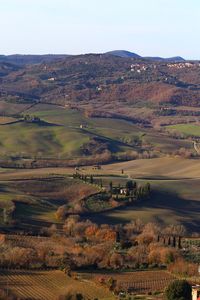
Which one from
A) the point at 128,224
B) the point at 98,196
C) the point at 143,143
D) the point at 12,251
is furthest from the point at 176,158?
the point at 12,251

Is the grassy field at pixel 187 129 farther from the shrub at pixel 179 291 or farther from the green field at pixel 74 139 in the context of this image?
the shrub at pixel 179 291

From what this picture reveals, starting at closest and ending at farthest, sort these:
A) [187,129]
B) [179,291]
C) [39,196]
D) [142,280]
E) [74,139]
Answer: [179,291], [142,280], [39,196], [74,139], [187,129]

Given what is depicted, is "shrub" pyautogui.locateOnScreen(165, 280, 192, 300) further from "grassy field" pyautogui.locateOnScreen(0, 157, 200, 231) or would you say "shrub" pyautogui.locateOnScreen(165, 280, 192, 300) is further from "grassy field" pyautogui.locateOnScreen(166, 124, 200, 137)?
"grassy field" pyautogui.locateOnScreen(166, 124, 200, 137)

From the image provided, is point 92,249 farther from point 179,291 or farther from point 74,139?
point 74,139

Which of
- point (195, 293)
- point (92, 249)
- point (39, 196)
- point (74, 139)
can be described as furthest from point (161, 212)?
point (74, 139)

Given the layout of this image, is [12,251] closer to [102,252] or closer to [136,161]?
[102,252]

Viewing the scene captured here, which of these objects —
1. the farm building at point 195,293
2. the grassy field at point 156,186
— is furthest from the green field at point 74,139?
the farm building at point 195,293

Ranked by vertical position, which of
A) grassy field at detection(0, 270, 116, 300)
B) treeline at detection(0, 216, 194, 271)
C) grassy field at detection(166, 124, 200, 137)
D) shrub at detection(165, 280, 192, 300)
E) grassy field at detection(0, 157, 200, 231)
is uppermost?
shrub at detection(165, 280, 192, 300)

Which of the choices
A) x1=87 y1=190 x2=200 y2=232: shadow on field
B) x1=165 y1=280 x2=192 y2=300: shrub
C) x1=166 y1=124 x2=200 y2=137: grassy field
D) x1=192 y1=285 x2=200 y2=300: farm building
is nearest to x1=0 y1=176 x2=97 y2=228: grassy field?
x1=87 y1=190 x2=200 y2=232: shadow on field

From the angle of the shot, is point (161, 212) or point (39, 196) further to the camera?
point (39, 196)
